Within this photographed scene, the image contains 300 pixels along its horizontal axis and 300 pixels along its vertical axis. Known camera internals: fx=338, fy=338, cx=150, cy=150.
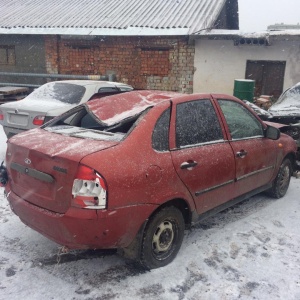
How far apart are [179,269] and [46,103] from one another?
4.34 m

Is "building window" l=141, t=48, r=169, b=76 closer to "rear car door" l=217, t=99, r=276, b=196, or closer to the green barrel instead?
the green barrel

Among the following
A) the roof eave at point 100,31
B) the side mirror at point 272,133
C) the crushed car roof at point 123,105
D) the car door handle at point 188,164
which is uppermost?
the roof eave at point 100,31

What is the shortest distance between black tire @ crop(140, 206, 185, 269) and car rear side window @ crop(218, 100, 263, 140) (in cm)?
122

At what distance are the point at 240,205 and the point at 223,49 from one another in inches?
310

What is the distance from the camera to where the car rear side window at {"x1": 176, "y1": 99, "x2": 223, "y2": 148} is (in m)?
3.22

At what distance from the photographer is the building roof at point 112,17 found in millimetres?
11914

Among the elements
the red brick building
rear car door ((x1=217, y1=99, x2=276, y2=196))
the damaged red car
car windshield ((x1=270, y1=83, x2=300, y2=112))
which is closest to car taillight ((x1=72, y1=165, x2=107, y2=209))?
the damaged red car

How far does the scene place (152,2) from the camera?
578 inches

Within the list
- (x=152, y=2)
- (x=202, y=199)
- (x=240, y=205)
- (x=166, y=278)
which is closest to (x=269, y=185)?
(x=240, y=205)

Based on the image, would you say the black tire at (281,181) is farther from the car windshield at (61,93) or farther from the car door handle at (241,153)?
the car windshield at (61,93)

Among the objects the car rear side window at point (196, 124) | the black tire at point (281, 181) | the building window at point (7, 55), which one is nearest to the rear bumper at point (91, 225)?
the car rear side window at point (196, 124)

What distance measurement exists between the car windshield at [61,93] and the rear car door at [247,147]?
3.46 meters

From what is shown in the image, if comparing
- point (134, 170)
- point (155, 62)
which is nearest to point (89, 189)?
point (134, 170)

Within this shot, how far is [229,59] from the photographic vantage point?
11242 millimetres
